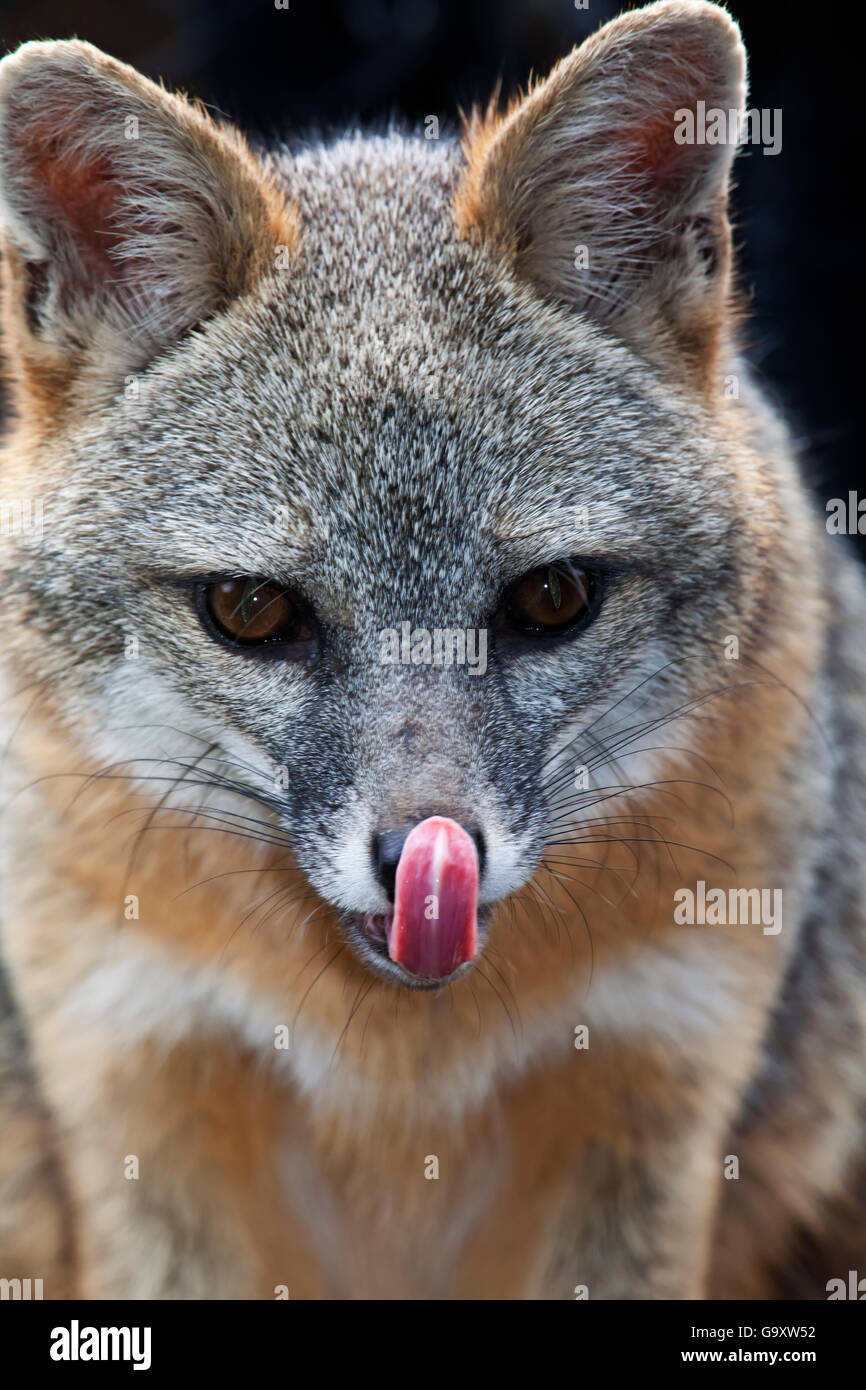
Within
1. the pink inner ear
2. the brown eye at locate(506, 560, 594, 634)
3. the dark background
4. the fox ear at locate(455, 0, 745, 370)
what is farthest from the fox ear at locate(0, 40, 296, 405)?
the dark background

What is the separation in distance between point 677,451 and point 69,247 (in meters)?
0.93

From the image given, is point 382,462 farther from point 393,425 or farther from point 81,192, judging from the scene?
point 81,192

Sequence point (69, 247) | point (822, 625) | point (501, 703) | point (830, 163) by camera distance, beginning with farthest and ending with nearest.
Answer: point (830, 163), point (822, 625), point (69, 247), point (501, 703)

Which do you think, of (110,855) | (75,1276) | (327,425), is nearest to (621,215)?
(327,425)

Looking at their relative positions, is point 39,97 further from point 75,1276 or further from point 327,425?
point 75,1276

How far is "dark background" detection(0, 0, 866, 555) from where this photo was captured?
11.5ft

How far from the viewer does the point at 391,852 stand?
5.84 feet

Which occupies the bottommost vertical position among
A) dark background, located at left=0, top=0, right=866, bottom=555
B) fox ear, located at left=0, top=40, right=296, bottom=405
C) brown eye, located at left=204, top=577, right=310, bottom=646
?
brown eye, located at left=204, top=577, right=310, bottom=646

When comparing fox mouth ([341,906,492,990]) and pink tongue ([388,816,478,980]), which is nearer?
pink tongue ([388,816,478,980])

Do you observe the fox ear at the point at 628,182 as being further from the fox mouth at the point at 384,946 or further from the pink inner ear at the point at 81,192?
the fox mouth at the point at 384,946

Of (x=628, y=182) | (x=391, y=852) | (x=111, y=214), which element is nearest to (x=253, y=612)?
(x=391, y=852)

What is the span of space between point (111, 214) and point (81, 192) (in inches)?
2.1

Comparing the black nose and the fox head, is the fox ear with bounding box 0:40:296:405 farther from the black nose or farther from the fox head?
the black nose

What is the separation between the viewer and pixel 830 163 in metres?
3.73
